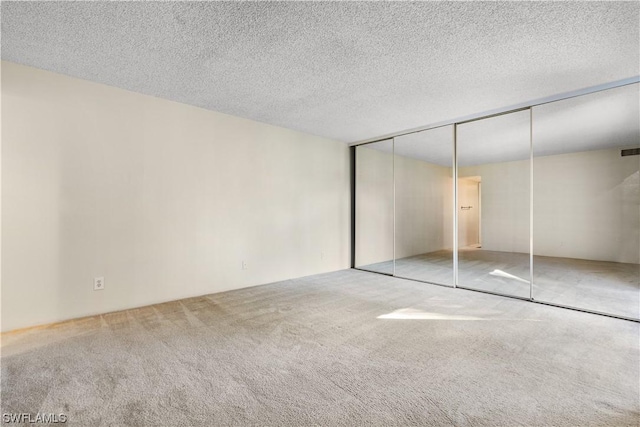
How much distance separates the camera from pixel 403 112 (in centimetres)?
392

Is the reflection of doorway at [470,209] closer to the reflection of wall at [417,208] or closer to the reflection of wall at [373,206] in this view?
the reflection of wall at [417,208]

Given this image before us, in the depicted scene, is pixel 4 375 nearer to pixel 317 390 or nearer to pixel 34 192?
pixel 34 192

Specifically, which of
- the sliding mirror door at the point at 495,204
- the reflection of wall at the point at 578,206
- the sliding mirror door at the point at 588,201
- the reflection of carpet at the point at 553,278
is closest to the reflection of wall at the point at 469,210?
the sliding mirror door at the point at 495,204

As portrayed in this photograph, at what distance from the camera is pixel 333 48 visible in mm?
2393

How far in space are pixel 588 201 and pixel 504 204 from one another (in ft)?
2.85

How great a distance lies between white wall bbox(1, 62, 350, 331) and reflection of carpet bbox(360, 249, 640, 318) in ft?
8.25

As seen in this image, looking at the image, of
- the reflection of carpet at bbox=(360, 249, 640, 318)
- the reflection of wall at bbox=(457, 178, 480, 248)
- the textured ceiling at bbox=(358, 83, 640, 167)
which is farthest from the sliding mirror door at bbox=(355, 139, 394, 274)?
the reflection of wall at bbox=(457, 178, 480, 248)

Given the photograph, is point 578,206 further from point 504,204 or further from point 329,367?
point 329,367

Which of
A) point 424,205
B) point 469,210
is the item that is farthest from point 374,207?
point 469,210

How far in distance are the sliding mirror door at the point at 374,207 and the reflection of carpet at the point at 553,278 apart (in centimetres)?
70

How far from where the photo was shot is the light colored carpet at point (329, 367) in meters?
1.56

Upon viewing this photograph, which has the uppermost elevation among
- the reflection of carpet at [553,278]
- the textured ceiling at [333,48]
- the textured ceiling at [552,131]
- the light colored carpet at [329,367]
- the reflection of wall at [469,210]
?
the textured ceiling at [333,48]

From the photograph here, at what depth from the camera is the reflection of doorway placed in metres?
4.36

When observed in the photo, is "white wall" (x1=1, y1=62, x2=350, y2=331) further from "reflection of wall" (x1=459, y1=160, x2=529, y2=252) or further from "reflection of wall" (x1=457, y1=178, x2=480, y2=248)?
"reflection of wall" (x1=459, y1=160, x2=529, y2=252)
